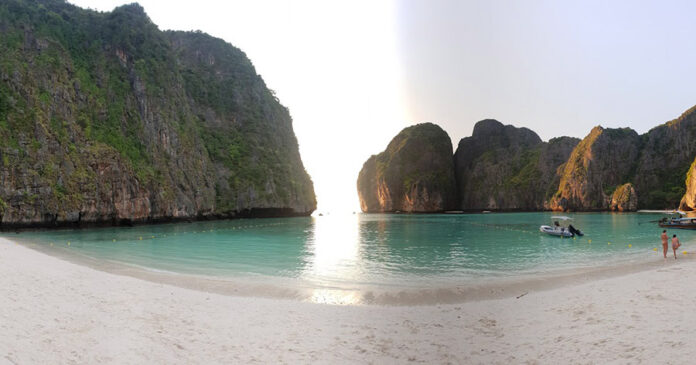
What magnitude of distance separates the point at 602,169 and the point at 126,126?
433 feet

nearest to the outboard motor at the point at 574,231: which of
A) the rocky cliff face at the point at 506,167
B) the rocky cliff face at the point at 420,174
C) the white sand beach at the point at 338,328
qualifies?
the white sand beach at the point at 338,328

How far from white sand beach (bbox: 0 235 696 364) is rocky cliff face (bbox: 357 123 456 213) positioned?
514 ft

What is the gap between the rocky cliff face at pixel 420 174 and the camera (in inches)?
6565

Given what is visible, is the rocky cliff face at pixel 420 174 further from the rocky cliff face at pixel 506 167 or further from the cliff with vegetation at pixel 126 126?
the cliff with vegetation at pixel 126 126

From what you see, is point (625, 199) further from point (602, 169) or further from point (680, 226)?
point (680, 226)

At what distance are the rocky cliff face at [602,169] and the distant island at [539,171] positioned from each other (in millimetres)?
286

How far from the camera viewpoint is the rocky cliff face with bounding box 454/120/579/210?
15138 centimetres

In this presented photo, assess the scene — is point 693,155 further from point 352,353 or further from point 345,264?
point 352,353

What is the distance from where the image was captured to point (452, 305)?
10.6 m

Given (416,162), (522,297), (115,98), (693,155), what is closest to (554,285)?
Result: (522,297)

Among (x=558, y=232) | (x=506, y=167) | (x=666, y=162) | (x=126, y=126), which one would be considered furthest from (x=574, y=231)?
(x=506, y=167)

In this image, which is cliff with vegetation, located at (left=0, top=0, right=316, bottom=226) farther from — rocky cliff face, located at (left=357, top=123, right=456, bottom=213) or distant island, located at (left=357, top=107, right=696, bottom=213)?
distant island, located at (left=357, top=107, right=696, bottom=213)

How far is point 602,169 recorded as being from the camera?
11888cm

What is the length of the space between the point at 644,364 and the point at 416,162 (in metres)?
176
